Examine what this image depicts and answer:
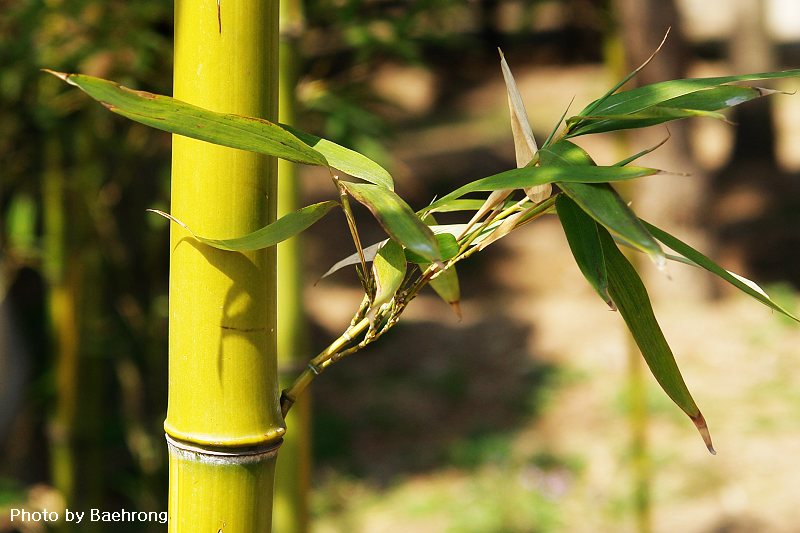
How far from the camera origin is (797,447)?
3.21 metres

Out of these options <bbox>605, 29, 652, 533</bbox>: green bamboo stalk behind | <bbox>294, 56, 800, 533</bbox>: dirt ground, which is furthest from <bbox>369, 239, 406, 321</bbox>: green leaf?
<bbox>294, 56, 800, 533</bbox>: dirt ground

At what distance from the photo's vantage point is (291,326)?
130 centimetres

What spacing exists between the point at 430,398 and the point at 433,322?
0.69m

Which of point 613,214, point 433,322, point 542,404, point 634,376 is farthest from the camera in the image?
point 433,322

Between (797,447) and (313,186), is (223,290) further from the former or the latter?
(313,186)

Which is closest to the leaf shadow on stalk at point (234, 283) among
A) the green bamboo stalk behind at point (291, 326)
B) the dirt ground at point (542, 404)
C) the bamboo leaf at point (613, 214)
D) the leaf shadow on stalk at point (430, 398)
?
the bamboo leaf at point (613, 214)

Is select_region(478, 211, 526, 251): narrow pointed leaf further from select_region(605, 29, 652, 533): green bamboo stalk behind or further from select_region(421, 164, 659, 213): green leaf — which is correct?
select_region(605, 29, 652, 533): green bamboo stalk behind

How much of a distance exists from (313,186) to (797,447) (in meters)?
3.14

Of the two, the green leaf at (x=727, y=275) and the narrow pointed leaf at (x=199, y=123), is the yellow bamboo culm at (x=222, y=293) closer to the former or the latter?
the narrow pointed leaf at (x=199, y=123)

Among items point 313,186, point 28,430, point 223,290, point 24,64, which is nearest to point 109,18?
point 24,64

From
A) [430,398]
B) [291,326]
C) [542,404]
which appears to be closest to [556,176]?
[291,326]

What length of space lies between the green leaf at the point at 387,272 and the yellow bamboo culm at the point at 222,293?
0.10 m

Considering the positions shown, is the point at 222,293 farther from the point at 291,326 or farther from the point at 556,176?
the point at 291,326

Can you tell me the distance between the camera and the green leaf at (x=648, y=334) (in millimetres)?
551
